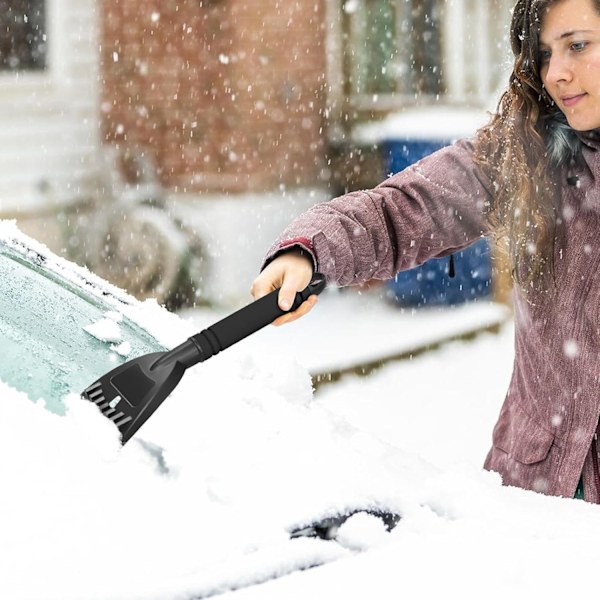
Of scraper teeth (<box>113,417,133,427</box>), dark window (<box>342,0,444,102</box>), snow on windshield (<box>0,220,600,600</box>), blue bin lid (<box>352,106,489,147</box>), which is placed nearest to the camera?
snow on windshield (<box>0,220,600,600</box>)

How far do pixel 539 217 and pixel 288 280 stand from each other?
697mm

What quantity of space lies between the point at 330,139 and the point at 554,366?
5993 mm

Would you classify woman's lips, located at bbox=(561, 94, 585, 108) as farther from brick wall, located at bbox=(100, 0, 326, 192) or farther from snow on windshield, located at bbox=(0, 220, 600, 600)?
brick wall, located at bbox=(100, 0, 326, 192)

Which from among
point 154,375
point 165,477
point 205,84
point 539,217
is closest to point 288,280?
point 154,375

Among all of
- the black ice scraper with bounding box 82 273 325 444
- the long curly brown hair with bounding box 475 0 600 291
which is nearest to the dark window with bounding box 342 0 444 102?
the long curly brown hair with bounding box 475 0 600 291

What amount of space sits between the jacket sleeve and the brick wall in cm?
511

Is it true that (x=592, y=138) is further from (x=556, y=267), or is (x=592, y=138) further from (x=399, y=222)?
(x=399, y=222)

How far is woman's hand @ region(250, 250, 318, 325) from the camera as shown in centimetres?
171

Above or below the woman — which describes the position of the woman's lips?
above

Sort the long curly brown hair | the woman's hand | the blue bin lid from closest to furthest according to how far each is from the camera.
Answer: the woman's hand, the long curly brown hair, the blue bin lid

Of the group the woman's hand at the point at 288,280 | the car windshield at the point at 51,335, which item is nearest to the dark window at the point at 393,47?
the car windshield at the point at 51,335

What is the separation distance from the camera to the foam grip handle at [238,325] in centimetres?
158

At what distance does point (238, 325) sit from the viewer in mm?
1589

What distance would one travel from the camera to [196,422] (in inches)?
66.2
